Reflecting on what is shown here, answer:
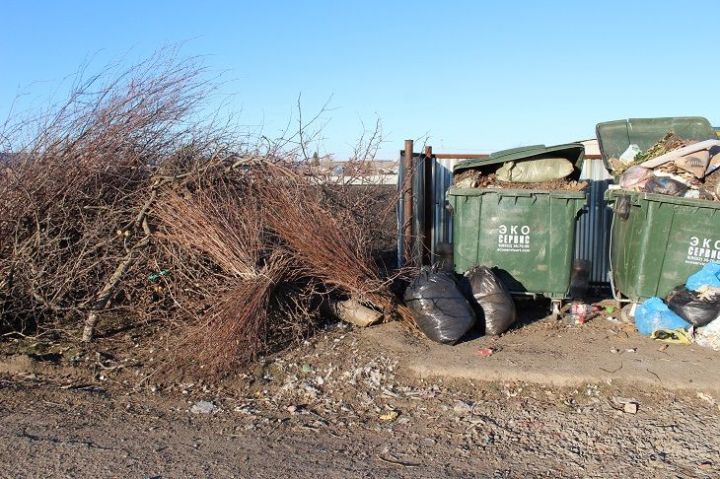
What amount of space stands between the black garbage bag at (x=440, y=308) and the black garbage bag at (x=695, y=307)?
5.91 ft

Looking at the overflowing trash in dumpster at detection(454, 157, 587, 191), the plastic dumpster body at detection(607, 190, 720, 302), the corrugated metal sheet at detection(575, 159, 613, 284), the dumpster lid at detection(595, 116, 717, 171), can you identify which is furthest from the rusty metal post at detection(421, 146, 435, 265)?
the plastic dumpster body at detection(607, 190, 720, 302)

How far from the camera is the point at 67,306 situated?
584 centimetres

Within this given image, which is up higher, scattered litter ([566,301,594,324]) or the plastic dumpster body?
the plastic dumpster body

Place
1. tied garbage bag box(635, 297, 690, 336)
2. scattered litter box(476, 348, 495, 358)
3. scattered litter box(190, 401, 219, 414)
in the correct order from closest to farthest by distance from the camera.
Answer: scattered litter box(190, 401, 219, 414)
scattered litter box(476, 348, 495, 358)
tied garbage bag box(635, 297, 690, 336)

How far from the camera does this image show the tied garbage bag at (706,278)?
5.83 meters

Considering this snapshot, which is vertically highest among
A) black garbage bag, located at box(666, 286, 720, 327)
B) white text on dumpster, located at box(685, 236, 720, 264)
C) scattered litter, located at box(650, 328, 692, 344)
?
white text on dumpster, located at box(685, 236, 720, 264)

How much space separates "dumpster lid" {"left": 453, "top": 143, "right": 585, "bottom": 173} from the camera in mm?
6738

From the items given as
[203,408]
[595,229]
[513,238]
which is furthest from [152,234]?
[595,229]

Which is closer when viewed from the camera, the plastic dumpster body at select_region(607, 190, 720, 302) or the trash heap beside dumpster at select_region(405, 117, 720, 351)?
the trash heap beside dumpster at select_region(405, 117, 720, 351)

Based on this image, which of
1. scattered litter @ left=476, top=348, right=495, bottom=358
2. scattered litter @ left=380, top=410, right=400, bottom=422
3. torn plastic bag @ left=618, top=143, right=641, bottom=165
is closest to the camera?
scattered litter @ left=380, top=410, right=400, bottom=422

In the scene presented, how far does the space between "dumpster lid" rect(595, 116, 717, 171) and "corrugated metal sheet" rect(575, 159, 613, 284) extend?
0.68 metres

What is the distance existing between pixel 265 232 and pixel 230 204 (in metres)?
0.40

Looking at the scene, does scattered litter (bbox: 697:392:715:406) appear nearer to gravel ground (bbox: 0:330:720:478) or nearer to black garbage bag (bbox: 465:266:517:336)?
gravel ground (bbox: 0:330:720:478)

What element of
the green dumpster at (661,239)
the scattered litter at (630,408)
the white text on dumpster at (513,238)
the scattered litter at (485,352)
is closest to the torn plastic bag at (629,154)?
the green dumpster at (661,239)
